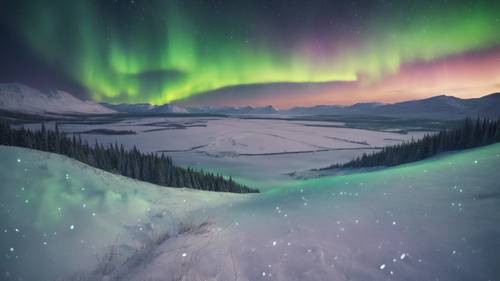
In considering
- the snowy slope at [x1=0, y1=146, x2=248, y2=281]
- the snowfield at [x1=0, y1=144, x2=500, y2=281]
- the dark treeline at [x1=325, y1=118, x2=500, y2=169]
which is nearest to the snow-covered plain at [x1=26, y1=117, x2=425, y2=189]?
the dark treeline at [x1=325, y1=118, x2=500, y2=169]

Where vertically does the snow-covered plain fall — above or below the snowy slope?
below

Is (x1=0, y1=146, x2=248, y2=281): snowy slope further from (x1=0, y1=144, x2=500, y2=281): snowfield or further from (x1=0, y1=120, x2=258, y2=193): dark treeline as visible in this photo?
(x1=0, y1=120, x2=258, y2=193): dark treeline

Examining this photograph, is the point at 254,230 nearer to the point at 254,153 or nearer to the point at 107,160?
the point at 107,160

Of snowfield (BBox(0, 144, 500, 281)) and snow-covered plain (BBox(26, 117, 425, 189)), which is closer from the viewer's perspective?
snowfield (BBox(0, 144, 500, 281))

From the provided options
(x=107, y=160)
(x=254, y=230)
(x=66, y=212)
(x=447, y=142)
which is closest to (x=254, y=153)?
(x=107, y=160)

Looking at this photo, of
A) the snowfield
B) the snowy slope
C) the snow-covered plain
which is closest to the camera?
the snowfield
